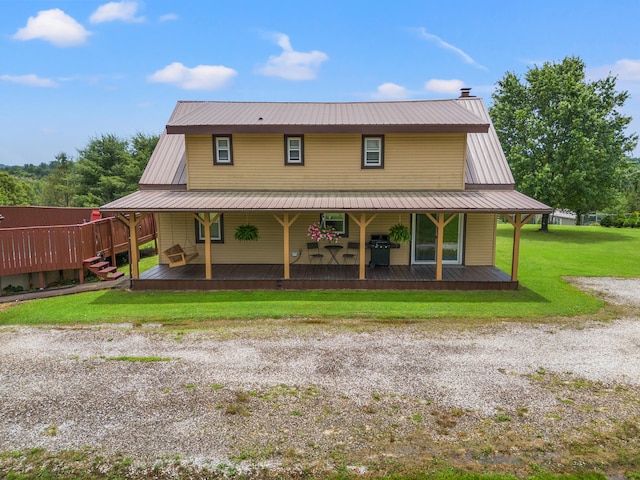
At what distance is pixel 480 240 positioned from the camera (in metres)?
13.8

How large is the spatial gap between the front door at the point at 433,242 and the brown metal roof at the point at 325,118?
3.17 meters

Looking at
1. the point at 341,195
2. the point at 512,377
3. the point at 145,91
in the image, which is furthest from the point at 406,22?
the point at 145,91

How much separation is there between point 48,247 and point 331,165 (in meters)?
8.94

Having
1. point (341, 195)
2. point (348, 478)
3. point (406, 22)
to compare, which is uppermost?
point (406, 22)

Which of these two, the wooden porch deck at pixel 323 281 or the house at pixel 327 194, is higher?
the house at pixel 327 194

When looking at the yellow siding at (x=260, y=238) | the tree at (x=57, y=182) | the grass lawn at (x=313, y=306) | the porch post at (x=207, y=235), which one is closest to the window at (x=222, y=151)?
the yellow siding at (x=260, y=238)

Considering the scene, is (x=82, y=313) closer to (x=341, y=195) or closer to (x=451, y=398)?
(x=341, y=195)

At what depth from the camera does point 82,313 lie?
9648 millimetres

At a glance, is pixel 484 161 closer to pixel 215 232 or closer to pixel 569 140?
pixel 215 232

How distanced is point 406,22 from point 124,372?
1850 centimetres

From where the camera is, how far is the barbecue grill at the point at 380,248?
13141mm

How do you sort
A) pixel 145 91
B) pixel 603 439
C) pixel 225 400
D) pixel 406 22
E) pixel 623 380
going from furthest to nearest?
pixel 145 91, pixel 406 22, pixel 623 380, pixel 225 400, pixel 603 439

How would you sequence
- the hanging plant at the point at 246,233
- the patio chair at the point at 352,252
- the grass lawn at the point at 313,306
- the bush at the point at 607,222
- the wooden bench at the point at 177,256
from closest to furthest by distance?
the grass lawn at the point at 313,306 < the wooden bench at the point at 177,256 < the hanging plant at the point at 246,233 < the patio chair at the point at 352,252 < the bush at the point at 607,222

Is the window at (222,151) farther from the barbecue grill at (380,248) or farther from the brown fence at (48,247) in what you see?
the barbecue grill at (380,248)
